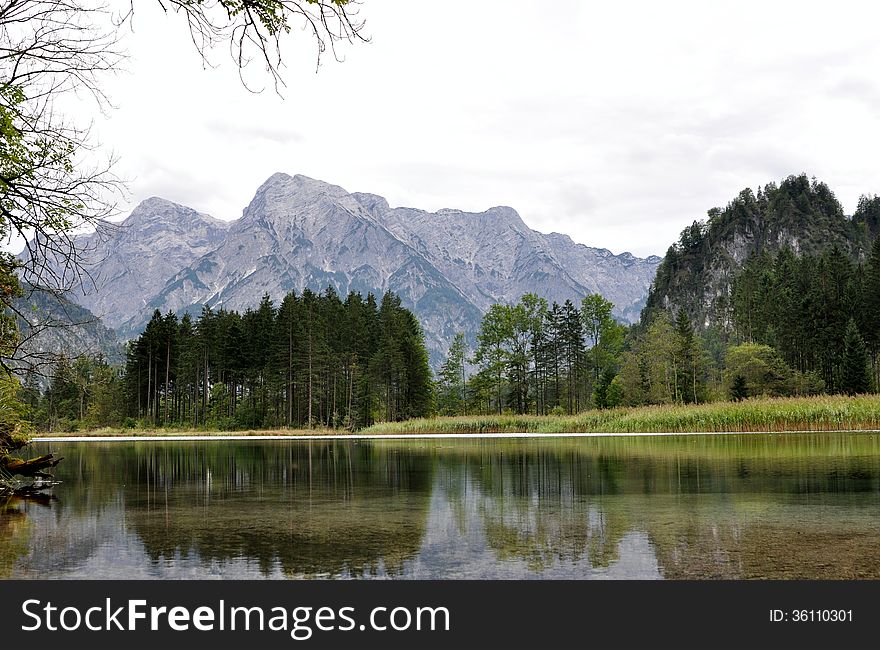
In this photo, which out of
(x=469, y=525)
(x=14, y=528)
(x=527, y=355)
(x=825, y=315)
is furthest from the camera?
(x=527, y=355)

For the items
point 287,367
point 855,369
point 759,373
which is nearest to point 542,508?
point 759,373

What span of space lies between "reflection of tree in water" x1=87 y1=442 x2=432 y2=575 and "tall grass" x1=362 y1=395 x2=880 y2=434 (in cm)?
2698

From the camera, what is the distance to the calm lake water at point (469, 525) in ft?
24.0

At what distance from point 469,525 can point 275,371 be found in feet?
252

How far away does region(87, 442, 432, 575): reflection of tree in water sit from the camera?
805 centimetres

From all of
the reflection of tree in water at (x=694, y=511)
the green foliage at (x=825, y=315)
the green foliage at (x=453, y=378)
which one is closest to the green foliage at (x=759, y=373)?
the green foliage at (x=825, y=315)

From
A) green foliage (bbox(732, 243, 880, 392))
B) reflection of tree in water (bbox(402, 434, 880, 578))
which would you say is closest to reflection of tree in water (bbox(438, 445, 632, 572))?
reflection of tree in water (bbox(402, 434, 880, 578))

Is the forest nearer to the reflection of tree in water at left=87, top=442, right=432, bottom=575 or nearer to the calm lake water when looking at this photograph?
the reflection of tree in water at left=87, top=442, right=432, bottom=575

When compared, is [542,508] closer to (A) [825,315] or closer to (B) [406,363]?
(B) [406,363]

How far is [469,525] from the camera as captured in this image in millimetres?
10039

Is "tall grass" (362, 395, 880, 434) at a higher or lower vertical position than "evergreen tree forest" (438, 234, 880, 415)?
lower
